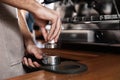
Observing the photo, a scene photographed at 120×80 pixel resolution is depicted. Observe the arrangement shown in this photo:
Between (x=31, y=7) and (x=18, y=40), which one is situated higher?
(x=31, y=7)

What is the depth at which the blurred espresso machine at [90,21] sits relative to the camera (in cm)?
94

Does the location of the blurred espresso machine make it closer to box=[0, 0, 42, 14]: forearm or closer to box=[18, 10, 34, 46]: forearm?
box=[18, 10, 34, 46]: forearm

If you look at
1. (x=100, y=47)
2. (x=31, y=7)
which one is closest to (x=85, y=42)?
(x=100, y=47)

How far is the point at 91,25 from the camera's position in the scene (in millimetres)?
1010

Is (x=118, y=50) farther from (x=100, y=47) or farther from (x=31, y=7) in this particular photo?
(x=31, y=7)

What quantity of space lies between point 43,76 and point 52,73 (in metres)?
0.04

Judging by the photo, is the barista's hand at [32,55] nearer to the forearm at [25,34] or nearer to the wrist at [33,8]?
the forearm at [25,34]

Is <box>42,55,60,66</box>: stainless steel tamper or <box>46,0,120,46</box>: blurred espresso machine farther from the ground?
<box>46,0,120,46</box>: blurred espresso machine

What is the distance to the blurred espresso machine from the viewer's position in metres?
0.94

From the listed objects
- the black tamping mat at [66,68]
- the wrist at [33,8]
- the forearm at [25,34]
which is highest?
the wrist at [33,8]

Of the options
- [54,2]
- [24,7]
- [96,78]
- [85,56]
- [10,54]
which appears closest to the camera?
[96,78]

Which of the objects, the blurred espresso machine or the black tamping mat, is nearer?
the black tamping mat

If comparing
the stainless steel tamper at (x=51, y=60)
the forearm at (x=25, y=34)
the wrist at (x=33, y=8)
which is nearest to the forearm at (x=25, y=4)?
the wrist at (x=33, y=8)

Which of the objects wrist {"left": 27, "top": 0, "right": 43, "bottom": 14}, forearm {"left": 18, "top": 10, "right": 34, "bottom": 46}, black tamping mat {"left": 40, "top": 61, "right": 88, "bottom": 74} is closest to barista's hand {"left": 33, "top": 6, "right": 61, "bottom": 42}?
wrist {"left": 27, "top": 0, "right": 43, "bottom": 14}
